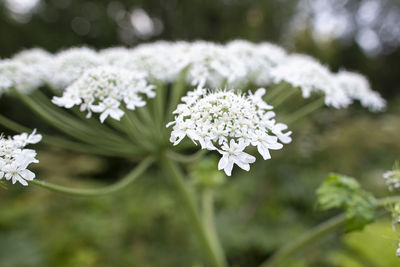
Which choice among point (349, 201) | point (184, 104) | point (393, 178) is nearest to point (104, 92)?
point (184, 104)

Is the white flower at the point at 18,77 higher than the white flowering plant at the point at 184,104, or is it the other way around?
the white flower at the point at 18,77

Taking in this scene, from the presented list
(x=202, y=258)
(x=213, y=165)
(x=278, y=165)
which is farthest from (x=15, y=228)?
(x=278, y=165)

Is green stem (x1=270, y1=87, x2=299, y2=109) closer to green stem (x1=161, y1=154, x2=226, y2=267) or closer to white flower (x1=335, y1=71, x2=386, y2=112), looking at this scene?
white flower (x1=335, y1=71, x2=386, y2=112)

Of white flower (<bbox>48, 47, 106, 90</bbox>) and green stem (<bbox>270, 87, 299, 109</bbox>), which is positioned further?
white flower (<bbox>48, 47, 106, 90</bbox>)

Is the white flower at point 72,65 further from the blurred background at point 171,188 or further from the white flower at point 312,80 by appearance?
the blurred background at point 171,188

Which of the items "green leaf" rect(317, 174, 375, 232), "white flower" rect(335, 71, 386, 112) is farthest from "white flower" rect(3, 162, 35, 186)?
"white flower" rect(335, 71, 386, 112)

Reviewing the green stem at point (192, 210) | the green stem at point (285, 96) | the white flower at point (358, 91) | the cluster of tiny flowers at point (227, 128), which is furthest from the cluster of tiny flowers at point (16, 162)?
the white flower at point (358, 91)
